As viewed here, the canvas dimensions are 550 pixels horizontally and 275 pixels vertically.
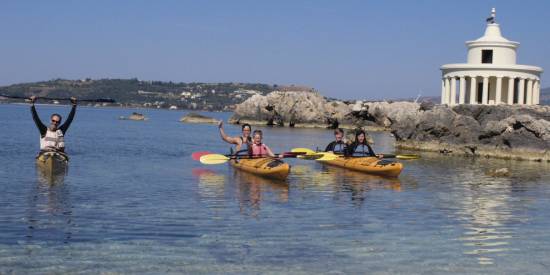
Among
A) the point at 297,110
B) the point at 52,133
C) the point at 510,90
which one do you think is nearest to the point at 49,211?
the point at 52,133

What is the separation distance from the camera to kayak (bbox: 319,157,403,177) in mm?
28766

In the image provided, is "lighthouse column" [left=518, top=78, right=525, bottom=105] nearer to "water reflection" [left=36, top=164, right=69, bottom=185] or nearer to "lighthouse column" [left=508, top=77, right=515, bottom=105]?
"lighthouse column" [left=508, top=77, right=515, bottom=105]

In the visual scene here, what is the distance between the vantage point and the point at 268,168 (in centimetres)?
2622

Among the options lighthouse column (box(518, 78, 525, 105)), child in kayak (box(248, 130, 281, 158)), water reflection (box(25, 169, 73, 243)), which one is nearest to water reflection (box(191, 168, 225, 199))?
child in kayak (box(248, 130, 281, 158))

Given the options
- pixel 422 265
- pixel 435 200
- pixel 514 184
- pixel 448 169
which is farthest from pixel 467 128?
pixel 422 265

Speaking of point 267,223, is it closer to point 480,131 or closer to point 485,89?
point 480,131

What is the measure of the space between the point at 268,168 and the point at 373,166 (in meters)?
5.27

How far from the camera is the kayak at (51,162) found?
1064 inches

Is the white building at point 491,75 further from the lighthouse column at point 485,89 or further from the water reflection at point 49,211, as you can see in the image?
the water reflection at point 49,211

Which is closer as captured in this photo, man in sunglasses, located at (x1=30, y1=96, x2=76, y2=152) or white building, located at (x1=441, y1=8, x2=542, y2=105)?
man in sunglasses, located at (x1=30, y1=96, x2=76, y2=152)

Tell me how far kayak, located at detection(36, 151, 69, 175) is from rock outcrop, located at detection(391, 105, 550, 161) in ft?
90.3

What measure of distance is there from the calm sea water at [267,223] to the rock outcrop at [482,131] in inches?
518

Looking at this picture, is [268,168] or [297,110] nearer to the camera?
[268,168]

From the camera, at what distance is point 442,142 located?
157ft
